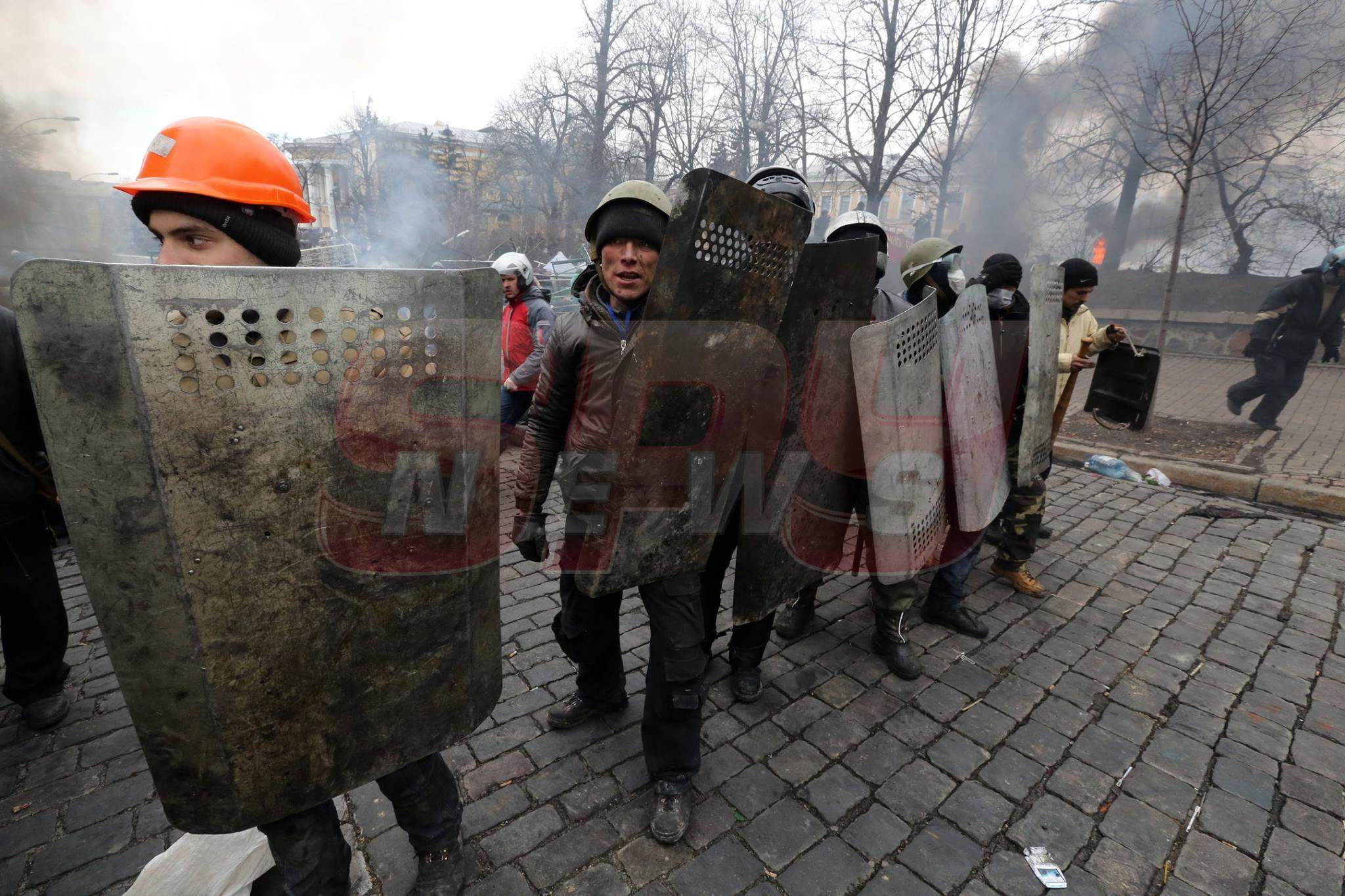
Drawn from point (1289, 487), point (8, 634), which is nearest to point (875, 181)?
point (1289, 487)

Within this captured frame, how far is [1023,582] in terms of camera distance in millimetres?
3904

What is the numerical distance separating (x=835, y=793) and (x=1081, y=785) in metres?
0.97

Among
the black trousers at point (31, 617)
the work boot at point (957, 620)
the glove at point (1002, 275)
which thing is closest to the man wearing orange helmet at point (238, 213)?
the black trousers at point (31, 617)

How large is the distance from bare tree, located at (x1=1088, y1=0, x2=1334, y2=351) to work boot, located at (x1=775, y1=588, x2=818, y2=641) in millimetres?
7097

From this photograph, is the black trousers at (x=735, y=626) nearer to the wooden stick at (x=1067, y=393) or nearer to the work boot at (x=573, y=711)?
the work boot at (x=573, y=711)

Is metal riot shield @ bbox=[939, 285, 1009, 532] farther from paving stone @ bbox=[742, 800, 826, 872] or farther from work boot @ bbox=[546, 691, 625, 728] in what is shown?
work boot @ bbox=[546, 691, 625, 728]

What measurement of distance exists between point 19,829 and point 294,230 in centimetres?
242

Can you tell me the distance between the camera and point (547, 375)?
7.45 feet

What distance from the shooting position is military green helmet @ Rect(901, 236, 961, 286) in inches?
125

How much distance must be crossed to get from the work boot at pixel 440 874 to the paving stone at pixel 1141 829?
2.21m

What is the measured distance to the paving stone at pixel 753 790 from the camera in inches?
91.0

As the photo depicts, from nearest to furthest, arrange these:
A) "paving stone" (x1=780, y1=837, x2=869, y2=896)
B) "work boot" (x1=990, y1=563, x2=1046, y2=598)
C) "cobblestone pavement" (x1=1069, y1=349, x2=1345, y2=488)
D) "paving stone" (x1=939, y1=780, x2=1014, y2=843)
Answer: "paving stone" (x1=780, y1=837, x2=869, y2=896)
"paving stone" (x1=939, y1=780, x2=1014, y2=843)
"work boot" (x1=990, y1=563, x2=1046, y2=598)
"cobblestone pavement" (x1=1069, y1=349, x2=1345, y2=488)

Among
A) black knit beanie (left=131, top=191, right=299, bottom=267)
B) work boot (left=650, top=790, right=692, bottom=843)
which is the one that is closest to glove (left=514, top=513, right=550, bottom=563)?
work boot (left=650, top=790, right=692, bottom=843)

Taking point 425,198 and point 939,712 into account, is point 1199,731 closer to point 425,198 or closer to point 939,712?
point 939,712
